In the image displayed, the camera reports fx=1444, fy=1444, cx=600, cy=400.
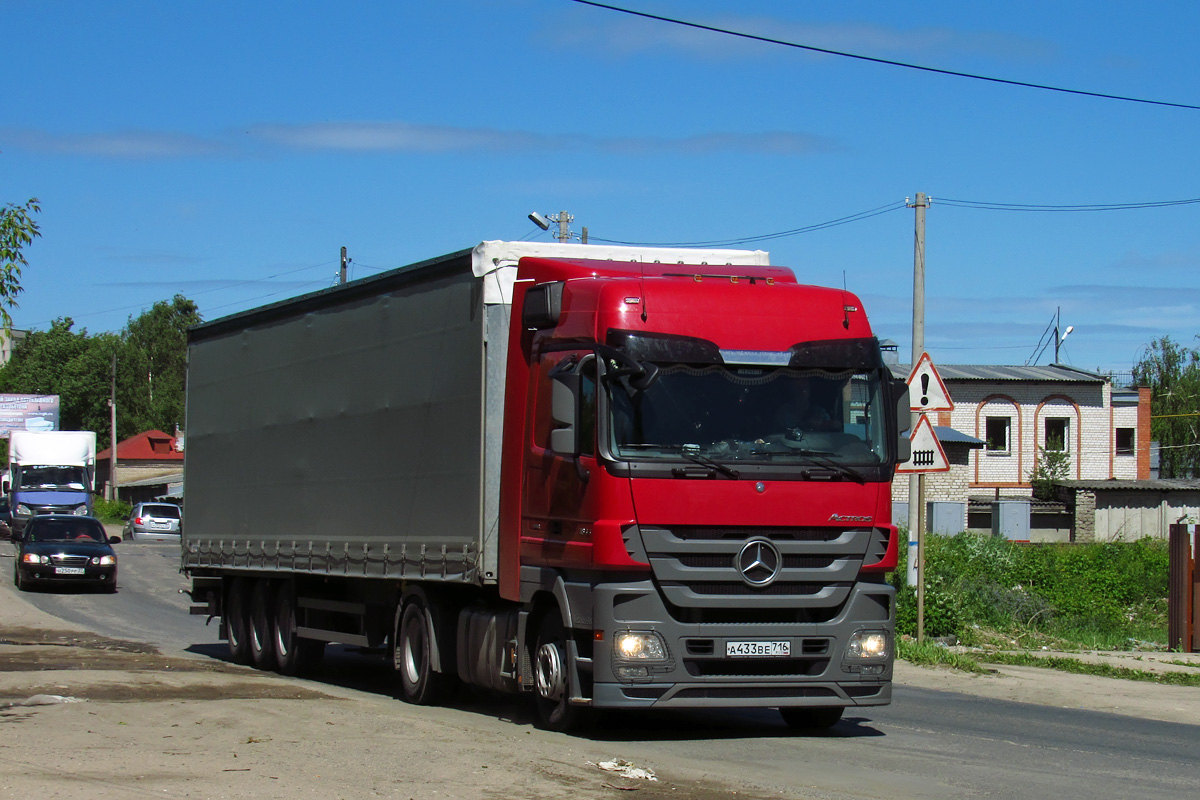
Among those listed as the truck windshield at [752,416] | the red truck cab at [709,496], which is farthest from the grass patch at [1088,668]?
the truck windshield at [752,416]

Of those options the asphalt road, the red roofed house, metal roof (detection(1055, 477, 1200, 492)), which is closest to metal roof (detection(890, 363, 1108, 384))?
metal roof (detection(1055, 477, 1200, 492))

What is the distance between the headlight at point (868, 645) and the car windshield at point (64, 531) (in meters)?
25.2

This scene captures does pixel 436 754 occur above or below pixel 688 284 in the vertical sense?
below

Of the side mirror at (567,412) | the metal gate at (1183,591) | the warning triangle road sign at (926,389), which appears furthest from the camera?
the metal gate at (1183,591)

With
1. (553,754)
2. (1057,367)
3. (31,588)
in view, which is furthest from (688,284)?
(1057,367)

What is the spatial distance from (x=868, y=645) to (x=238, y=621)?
9425 mm

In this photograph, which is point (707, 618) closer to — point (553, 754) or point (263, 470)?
point (553, 754)

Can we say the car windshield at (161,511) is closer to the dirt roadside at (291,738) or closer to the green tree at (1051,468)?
the green tree at (1051,468)

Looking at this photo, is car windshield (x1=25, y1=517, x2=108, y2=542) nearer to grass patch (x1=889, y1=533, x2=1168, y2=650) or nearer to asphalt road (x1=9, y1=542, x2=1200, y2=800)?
grass patch (x1=889, y1=533, x2=1168, y2=650)

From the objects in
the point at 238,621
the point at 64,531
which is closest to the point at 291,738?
the point at 238,621

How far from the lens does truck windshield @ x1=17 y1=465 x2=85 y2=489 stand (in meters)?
50.8

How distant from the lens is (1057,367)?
Answer: 6531 centimetres

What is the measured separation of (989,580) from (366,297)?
13.9m

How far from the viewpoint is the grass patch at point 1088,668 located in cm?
1535
